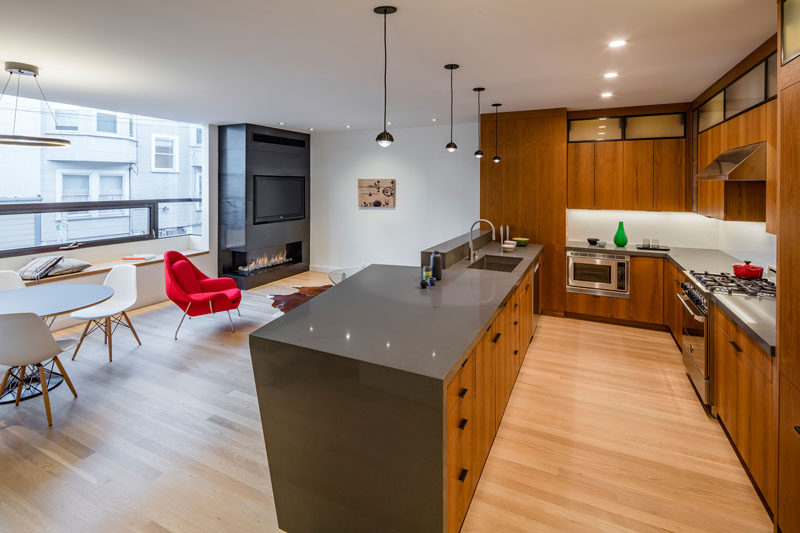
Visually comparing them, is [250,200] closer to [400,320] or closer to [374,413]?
[400,320]

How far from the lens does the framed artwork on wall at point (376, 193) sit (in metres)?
7.81

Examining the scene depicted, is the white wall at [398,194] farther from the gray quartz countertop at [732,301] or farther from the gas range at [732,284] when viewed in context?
the gas range at [732,284]

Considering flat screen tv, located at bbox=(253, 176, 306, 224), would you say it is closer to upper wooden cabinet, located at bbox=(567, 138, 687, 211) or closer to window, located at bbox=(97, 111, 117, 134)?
window, located at bbox=(97, 111, 117, 134)

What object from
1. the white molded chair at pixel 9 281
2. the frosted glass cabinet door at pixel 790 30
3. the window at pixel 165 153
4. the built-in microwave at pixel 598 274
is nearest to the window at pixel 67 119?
the window at pixel 165 153

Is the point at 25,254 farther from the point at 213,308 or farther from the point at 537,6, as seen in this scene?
the point at 537,6

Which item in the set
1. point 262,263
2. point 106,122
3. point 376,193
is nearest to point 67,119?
point 106,122

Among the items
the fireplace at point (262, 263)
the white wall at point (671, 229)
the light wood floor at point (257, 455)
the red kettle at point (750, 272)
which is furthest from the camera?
the fireplace at point (262, 263)

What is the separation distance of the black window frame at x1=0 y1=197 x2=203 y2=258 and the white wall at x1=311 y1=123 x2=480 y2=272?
2.36 metres

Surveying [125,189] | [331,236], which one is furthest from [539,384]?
[125,189]

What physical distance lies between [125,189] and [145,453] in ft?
16.1

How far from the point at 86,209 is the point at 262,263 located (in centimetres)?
277

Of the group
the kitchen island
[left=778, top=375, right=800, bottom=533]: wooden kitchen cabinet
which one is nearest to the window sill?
the kitchen island

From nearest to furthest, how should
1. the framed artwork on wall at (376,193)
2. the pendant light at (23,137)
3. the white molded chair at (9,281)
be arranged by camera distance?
the pendant light at (23,137) < the white molded chair at (9,281) < the framed artwork on wall at (376,193)

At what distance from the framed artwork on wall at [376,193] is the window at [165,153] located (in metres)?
3.14
